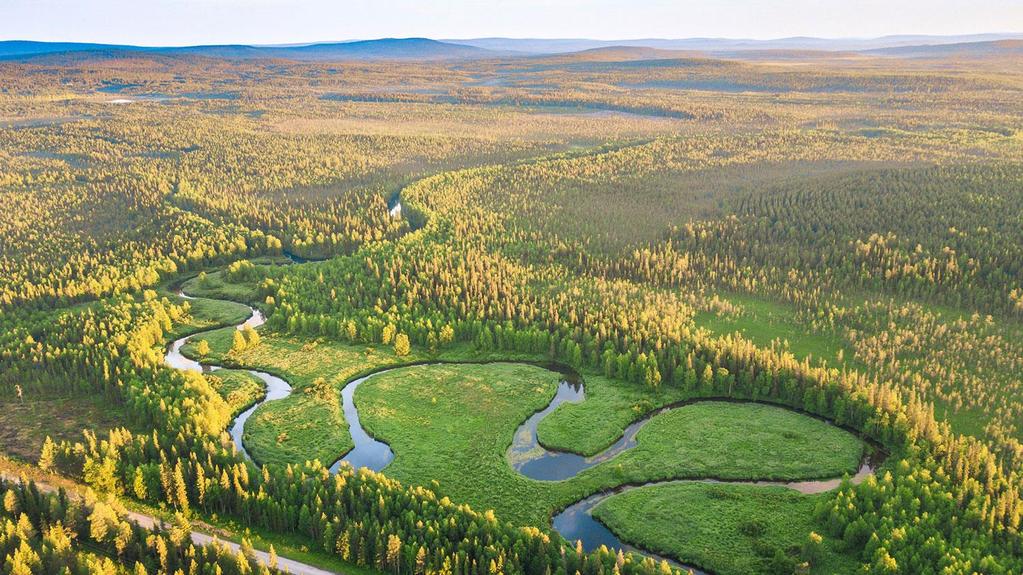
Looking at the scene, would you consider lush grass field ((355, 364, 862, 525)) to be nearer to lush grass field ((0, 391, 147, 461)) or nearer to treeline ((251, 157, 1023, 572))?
treeline ((251, 157, 1023, 572))

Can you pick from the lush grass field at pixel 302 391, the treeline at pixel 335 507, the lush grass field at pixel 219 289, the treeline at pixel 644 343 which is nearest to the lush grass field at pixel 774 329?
the treeline at pixel 644 343

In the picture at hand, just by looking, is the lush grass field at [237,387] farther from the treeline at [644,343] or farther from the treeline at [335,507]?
the treeline at [644,343]

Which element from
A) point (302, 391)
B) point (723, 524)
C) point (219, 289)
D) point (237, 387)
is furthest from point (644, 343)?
point (219, 289)

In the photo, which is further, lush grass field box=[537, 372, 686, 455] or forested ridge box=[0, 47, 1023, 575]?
lush grass field box=[537, 372, 686, 455]

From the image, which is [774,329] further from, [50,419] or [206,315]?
[50,419]

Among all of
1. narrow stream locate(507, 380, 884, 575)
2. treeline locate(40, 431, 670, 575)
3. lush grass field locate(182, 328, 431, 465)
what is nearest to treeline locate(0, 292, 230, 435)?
treeline locate(40, 431, 670, 575)

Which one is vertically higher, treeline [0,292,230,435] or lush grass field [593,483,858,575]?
treeline [0,292,230,435]
